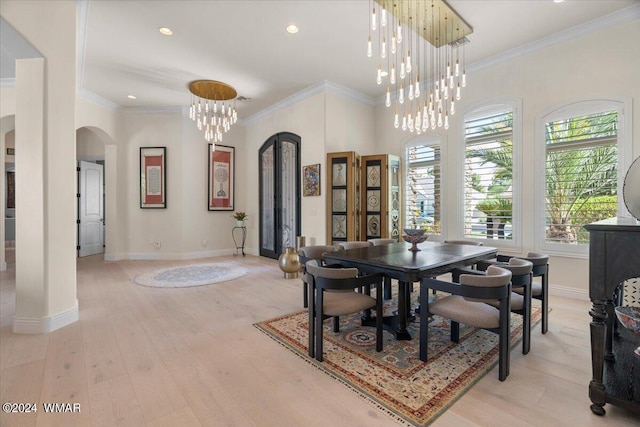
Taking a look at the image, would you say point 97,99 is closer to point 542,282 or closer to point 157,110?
point 157,110

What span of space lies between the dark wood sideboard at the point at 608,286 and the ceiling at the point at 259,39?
289 cm

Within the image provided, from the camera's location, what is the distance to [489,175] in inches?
178

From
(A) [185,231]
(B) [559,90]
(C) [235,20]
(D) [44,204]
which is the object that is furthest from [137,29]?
(B) [559,90]

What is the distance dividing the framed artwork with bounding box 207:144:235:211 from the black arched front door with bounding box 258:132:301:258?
907 millimetres

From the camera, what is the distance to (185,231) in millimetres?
6789

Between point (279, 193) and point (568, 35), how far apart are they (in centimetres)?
530

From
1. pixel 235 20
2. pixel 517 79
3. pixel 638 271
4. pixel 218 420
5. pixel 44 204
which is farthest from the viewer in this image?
pixel 517 79

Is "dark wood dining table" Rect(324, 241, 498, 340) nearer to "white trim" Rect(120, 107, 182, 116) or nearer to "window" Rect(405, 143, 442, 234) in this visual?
"window" Rect(405, 143, 442, 234)

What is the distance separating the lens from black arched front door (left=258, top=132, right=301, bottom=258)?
20.2 feet

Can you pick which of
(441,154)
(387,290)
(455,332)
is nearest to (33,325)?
(387,290)

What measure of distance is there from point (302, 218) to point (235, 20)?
345 centimetres

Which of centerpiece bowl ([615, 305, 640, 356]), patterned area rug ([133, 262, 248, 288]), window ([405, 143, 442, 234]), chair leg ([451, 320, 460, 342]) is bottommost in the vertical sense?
patterned area rug ([133, 262, 248, 288])

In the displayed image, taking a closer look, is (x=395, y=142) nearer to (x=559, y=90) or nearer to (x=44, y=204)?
(x=559, y=90)

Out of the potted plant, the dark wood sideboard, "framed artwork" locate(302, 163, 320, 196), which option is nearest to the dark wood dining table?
the dark wood sideboard
